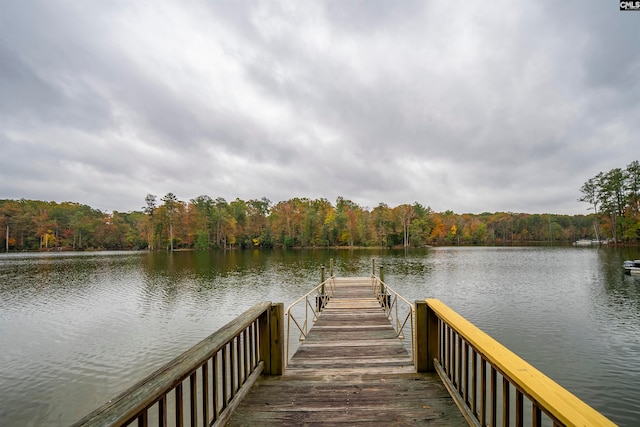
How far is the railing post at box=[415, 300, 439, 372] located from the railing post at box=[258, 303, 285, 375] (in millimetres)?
1633

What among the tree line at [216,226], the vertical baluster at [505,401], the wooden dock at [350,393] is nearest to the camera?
the vertical baluster at [505,401]

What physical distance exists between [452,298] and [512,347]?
5901 mm

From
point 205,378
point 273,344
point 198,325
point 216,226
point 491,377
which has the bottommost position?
point 198,325

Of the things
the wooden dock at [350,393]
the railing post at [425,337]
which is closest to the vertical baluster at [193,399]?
the wooden dock at [350,393]

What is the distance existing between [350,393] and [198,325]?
31.2ft

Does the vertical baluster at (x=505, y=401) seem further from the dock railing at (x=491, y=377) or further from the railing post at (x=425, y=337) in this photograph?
the railing post at (x=425, y=337)

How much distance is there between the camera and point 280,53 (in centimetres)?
2080

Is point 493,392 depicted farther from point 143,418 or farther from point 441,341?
point 143,418

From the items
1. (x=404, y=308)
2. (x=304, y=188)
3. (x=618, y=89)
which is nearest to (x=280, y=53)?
(x=404, y=308)

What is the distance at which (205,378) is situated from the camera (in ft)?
6.80

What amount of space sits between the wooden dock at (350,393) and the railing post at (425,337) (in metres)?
0.13

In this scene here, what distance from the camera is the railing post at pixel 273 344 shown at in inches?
132

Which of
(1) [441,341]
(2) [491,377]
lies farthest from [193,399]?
(1) [441,341]

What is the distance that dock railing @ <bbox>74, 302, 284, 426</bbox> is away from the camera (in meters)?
1.17
